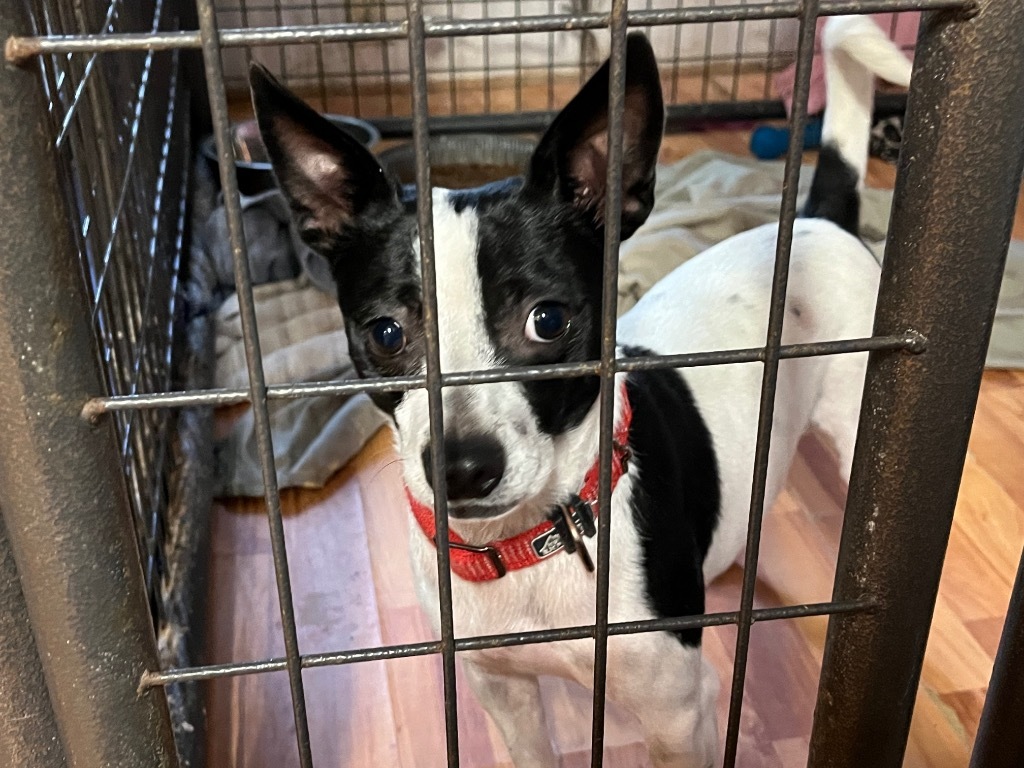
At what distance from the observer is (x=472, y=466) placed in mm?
1047

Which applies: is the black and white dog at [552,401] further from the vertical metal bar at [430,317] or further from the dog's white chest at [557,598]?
the vertical metal bar at [430,317]

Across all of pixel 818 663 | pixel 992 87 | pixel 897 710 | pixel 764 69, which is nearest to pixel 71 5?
pixel 992 87

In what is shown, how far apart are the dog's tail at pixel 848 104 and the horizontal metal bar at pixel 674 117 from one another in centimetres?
195

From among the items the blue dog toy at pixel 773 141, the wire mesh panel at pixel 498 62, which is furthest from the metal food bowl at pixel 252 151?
the blue dog toy at pixel 773 141

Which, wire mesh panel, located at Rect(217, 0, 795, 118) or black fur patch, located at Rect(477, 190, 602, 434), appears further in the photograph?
wire mesh panel, located at Rect(217, 0, 795, 118)

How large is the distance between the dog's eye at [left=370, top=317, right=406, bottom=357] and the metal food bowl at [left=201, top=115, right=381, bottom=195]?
1.95 metres

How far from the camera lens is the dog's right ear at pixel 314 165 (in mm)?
955

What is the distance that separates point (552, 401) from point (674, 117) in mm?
3060

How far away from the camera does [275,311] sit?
9.61 feet

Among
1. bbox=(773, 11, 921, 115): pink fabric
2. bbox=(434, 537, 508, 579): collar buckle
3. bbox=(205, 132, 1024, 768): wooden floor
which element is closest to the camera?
bbox=(434, 537, 508, 579): collar buckle

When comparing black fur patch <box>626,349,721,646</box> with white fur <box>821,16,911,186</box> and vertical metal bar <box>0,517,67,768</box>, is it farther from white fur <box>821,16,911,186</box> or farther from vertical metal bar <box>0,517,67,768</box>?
vertical metal bar <box>0,517,67,768</box>

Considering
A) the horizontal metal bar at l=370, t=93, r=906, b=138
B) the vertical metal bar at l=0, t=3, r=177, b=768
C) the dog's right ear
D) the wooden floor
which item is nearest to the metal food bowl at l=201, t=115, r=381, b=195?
the horizontal metal bar at l=370, t=93, r=906, b=138

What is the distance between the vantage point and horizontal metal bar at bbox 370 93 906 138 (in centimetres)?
384

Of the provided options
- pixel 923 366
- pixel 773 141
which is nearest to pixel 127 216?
pixel 923 366
